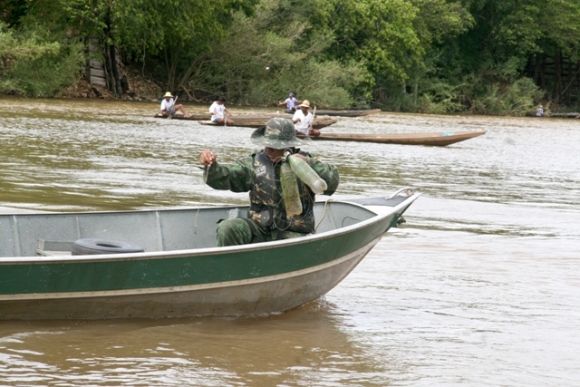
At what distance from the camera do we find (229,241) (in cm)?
789

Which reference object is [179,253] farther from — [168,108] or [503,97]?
[503,97]

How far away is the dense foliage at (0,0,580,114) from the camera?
41.0 meters

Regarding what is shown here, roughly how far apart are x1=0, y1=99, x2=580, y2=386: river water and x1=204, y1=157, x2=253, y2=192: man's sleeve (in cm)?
90

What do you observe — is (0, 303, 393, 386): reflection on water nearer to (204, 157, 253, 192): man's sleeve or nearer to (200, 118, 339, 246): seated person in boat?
(200, 118, 339, 246): seated person in boat

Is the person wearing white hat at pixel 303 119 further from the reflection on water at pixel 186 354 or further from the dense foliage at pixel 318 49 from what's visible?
the reflection on water at pixel 186 354

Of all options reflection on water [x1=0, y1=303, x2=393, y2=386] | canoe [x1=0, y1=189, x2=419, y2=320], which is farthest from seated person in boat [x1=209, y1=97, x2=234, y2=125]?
reflection on water [x1=0, y1=303, x2=393, y2=386]

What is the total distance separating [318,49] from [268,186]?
4057 centimetres

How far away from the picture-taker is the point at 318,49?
48.1m

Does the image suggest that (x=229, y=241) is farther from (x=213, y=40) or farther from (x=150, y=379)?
(x=213, y=40)

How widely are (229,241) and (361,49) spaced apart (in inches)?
1751

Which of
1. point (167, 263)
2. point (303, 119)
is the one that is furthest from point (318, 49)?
point (167, 263)

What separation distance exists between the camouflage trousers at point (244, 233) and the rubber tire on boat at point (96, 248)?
571 millimetres

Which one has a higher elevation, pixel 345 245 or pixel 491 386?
pixel 345 245

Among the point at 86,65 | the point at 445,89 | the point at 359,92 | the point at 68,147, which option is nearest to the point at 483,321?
the point at 68,147
